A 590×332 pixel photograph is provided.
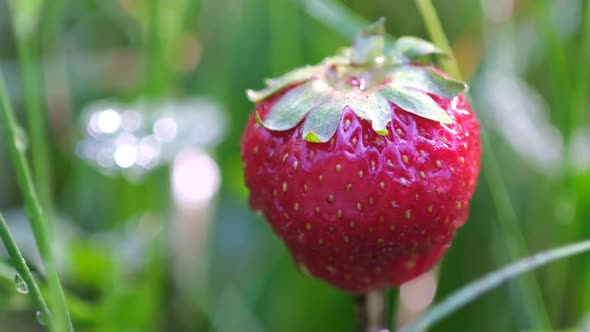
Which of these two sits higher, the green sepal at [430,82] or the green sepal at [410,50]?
the green sepal at [410,50]

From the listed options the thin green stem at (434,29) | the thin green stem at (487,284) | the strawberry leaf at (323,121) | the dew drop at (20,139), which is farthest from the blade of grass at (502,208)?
the dew drop at (20,139)

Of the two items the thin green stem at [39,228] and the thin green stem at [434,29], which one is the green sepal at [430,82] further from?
the thin green stem at [39,228]

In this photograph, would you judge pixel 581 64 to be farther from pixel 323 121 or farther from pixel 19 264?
pixel 19 264

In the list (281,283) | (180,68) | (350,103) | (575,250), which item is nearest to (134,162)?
(281,283)

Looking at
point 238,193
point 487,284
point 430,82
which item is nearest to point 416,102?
point 430,82

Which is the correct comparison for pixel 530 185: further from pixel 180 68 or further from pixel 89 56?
pixel 89 56

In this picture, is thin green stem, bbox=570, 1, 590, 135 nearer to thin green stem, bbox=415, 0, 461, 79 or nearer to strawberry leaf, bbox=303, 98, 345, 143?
thin green stem, bbox=415, 0, 461, 79
